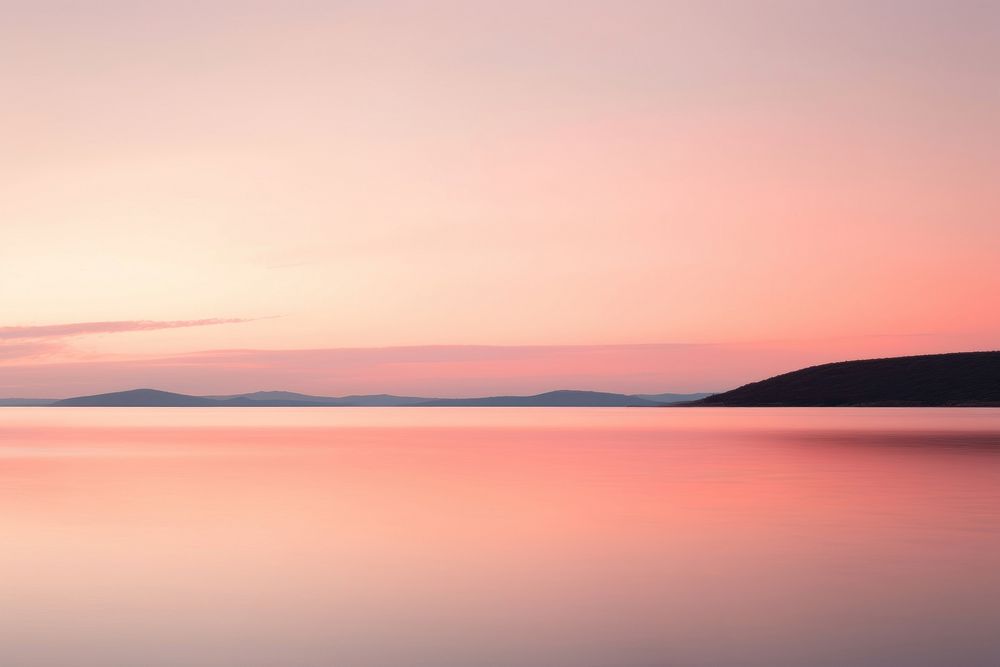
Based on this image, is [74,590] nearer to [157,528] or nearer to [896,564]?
[157,528]

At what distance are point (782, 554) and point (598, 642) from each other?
8.83 metres

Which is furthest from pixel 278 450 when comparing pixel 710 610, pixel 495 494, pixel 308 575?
pixel 710 610

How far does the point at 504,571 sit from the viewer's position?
768 inches

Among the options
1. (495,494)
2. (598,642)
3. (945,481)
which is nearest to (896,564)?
(598,642)

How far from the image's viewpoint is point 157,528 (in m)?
25.8

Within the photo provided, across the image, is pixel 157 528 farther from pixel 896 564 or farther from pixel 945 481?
pixel 945 481

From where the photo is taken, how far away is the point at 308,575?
1903 centimetres

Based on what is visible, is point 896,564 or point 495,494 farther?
point 495,494

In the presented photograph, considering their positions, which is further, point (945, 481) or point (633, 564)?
point (945, 481)

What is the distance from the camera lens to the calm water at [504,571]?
13.5m

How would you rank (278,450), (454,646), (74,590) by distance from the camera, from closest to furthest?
(454,646), (74,590), (278,450)

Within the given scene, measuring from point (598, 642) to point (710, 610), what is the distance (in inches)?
112

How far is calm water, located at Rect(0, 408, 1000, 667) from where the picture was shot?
44.2 feet

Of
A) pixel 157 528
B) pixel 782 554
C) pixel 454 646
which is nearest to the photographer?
pixel 454 646
